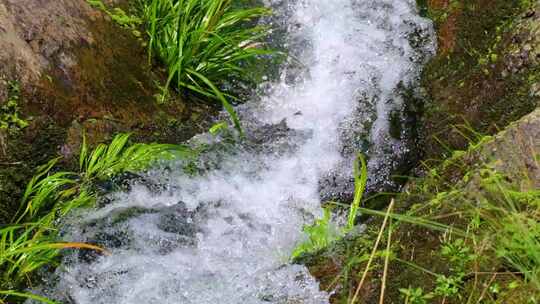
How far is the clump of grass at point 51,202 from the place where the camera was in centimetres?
282

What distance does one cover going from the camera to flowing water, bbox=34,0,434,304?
2.98 metres

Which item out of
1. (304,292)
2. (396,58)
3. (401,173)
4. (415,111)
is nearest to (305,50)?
(396,58)

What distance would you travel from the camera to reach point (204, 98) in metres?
4.26

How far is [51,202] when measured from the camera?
3.22m

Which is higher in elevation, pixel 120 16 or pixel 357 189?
pixel 120 16

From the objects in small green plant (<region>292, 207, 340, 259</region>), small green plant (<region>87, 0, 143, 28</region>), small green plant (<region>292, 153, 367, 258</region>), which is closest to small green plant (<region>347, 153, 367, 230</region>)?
small green plant (<region>292, 153, 367, 258</region>)

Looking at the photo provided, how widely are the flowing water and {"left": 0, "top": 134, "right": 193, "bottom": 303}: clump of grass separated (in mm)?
100

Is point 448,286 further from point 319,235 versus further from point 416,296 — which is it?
point 319,235

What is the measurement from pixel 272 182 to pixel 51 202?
136 cm

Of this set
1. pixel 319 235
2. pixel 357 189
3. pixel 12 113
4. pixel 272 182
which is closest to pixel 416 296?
pixel 319 235

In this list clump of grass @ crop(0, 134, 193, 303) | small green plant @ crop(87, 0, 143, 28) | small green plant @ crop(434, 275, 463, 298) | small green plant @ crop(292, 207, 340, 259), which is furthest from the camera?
small green plant @ crop(87, 0, 143, 28)

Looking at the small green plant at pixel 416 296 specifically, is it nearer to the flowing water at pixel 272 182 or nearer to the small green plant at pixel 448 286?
the small green plant at pixel 448 286

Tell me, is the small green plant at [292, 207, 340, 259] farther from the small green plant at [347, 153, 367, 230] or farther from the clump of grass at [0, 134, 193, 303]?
the clump of grass at [0, 134, 193, 303]

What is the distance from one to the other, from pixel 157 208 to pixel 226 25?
1554mm
